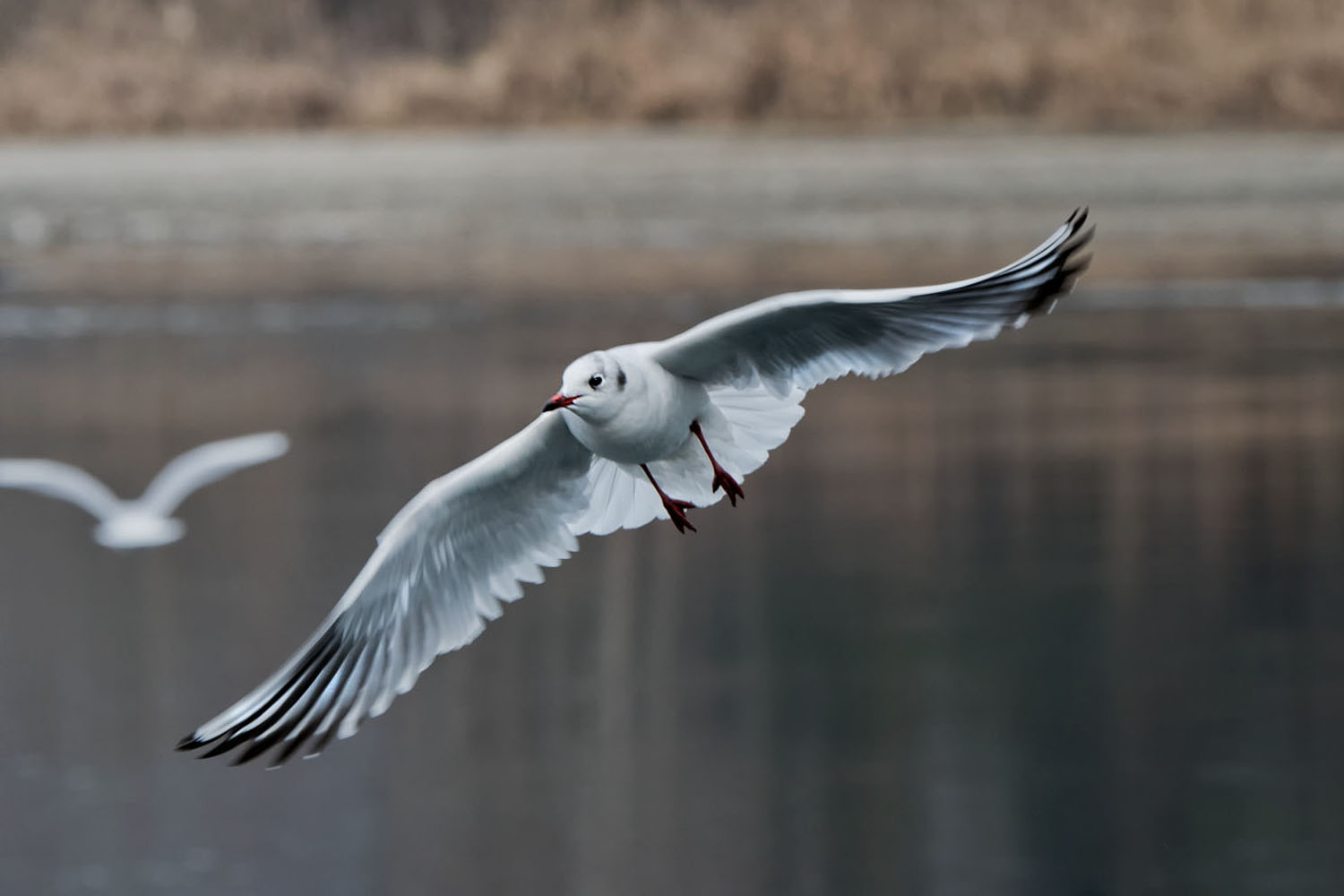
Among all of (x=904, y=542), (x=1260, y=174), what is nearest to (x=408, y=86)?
(x=1260, y=174)

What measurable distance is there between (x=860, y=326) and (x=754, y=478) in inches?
299

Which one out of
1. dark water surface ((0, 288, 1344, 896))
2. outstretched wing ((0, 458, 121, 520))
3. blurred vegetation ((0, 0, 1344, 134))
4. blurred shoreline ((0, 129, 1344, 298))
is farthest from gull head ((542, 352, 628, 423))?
blurred vegetation ((0, 0, 1344, 134))

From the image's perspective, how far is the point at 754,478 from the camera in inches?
585

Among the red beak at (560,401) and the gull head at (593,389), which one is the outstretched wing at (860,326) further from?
the red beak at (560,401)

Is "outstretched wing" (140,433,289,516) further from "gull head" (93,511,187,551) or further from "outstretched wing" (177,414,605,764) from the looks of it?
"outstretched wing" (177,414,605,764)

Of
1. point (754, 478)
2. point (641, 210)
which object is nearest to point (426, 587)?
point (754, 478)

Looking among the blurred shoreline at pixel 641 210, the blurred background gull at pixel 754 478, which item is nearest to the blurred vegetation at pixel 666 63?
the blurred background gull at pixel 754 478

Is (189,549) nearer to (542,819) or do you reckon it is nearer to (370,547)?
(370,547)

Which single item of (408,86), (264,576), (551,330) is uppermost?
(408,86)

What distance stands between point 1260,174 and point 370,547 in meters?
12.3

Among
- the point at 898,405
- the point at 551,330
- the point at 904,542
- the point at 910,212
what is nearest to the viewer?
the point at 904,542

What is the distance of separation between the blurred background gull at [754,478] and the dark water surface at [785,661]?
0.10ft

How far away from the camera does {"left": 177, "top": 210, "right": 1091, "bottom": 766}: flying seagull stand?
696cm

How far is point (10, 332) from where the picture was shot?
2144cm
